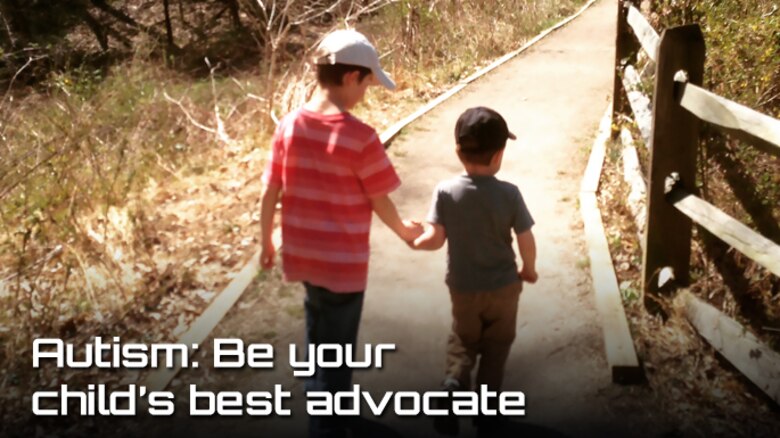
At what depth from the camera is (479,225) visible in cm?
370

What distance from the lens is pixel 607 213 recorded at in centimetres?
682

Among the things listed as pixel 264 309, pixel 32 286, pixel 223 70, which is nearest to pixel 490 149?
pixel 264 309

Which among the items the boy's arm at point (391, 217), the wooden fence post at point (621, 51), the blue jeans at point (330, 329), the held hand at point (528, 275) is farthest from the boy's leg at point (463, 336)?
the wooden fence post at point (621, 51)

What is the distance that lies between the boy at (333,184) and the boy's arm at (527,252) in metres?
0.50

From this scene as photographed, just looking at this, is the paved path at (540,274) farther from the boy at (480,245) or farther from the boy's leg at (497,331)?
the boy at (480,245)

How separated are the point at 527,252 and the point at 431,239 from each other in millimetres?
414

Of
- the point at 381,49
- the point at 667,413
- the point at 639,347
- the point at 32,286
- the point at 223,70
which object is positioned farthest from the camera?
the point at 223,70

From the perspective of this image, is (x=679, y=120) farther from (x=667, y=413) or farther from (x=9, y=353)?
(x=9, y=353)

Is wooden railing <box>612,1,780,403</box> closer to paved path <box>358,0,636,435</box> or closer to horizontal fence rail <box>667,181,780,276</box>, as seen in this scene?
horizontal fence rail <box>667,181,780,276</box>

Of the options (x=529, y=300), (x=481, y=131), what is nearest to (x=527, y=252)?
(x=481, y=131)

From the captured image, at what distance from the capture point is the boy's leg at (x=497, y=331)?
12.5 feet

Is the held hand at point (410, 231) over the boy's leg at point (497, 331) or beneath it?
over

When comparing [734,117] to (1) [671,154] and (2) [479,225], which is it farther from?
(2) [479,225]

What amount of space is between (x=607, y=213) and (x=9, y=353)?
14.3 ft
